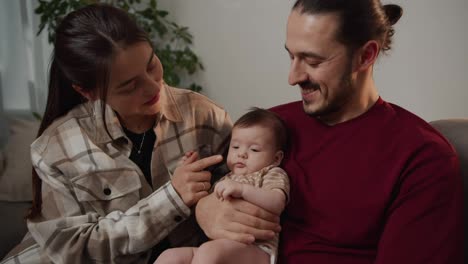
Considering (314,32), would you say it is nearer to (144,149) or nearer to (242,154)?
(242,154)

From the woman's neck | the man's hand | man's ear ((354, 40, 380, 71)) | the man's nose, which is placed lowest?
the man's hand

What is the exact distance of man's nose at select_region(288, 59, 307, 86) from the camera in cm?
147

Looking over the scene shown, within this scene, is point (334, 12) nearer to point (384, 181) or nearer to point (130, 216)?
point (384, 181)

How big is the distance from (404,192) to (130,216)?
77cm

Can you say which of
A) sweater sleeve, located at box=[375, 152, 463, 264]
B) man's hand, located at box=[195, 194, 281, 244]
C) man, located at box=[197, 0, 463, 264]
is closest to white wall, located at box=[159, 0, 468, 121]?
man, located at box=[197, 0, 463, 264]

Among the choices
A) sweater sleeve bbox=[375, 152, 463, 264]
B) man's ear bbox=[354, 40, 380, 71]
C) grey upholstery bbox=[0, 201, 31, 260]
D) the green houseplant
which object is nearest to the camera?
sweater sleeve bbox=[375, 152, 463, 264]

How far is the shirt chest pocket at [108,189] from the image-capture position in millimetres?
1630

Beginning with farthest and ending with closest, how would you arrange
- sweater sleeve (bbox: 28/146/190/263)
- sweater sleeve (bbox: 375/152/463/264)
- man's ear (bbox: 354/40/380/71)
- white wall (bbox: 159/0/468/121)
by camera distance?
white wall (bbox: 159/0/468/121) → sweater sleeve (bbox: 28/146/190/263) → man's ear (bbox: 354/40/380/71) → sweater sleeve (bbox: 375/152/463/264)

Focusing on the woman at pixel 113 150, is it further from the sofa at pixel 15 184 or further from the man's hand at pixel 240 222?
the sofa at pixel 15 184

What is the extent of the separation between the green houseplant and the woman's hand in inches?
61.0

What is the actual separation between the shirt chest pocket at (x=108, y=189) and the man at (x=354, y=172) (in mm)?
243

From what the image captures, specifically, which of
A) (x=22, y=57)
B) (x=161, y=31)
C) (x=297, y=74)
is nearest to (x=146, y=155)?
(x=297, y=74)

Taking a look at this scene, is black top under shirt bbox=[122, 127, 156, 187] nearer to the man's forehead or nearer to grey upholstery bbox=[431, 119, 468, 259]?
the man's forehead

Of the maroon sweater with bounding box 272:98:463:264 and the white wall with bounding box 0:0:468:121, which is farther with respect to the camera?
the white wall with bounding box 0:0:468:121
